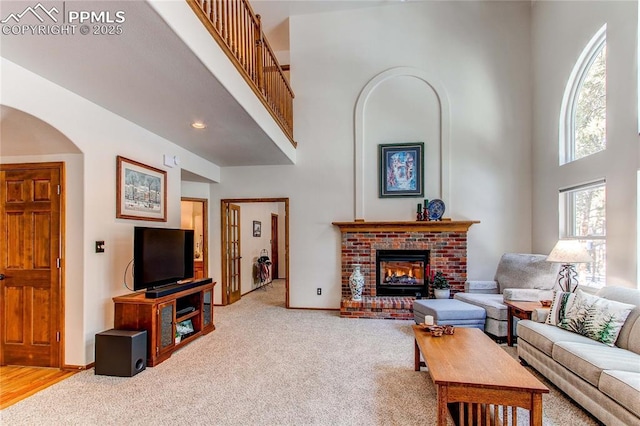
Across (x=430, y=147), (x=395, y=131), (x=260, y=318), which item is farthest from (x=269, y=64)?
(x=260, y=318)

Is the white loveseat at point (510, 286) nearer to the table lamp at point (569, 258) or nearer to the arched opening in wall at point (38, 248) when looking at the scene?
the table lamp at point (569, 258)

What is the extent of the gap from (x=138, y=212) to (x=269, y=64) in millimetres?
2460

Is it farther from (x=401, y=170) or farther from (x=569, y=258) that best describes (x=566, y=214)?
(x=401, y=170)

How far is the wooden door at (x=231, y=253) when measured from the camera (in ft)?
19.6

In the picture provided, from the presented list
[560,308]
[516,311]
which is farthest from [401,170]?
[560,308]

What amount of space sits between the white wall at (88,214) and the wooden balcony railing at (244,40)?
1428mm

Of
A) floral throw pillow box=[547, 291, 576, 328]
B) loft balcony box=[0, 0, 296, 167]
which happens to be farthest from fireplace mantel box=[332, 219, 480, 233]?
floral throw pillow box=[547, 291, 576, 328]

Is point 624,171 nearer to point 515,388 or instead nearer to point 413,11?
point 515,388

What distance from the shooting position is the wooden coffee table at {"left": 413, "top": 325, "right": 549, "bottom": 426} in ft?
6.28

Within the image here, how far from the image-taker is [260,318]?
16.5ft

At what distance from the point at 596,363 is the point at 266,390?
2.35 meters

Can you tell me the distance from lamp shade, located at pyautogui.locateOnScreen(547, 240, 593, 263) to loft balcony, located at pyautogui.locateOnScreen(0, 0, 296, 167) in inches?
138

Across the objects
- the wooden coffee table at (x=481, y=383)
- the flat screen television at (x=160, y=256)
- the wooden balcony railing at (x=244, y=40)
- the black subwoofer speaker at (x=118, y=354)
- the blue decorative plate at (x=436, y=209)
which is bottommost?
the black subwoofer speaker at (x=118, y=354)

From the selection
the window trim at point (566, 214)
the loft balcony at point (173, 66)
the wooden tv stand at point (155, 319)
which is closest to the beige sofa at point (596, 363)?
the window trim at point (566, 214)
